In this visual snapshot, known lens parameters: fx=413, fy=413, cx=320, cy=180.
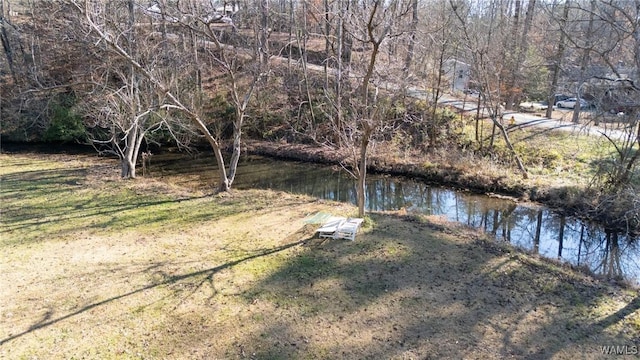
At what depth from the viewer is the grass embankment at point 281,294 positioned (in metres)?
5.68

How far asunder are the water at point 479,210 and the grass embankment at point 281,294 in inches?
120

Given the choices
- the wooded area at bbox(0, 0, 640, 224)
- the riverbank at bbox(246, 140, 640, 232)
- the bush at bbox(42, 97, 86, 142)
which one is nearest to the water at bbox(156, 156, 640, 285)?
the riverbank at bbox(246, 140, 640, 232)

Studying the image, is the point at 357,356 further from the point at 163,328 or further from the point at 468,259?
the point at 468,259

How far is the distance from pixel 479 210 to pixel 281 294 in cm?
919

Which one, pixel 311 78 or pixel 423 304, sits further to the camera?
pixel 311 78

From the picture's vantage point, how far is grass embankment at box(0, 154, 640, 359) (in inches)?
224

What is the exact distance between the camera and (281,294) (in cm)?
688

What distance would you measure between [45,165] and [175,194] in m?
8.33

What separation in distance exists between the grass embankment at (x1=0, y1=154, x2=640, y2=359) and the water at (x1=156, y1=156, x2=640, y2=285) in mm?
3058

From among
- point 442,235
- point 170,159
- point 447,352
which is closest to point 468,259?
point 442,235

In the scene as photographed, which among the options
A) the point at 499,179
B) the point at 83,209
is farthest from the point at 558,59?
the point at 83,209

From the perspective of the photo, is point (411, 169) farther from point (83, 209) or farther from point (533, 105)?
point (533, 105)

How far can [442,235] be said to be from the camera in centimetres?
930

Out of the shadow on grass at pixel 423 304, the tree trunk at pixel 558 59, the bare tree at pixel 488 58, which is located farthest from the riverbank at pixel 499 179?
the shadow on grass at pixel 423 304
